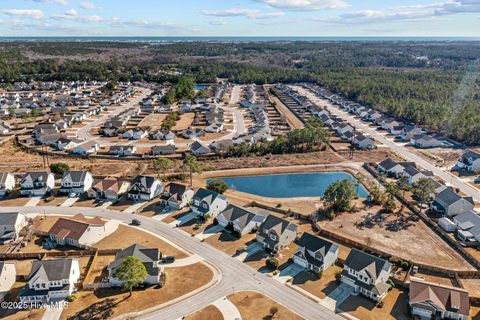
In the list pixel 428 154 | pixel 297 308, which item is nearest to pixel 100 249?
pixel 297 308

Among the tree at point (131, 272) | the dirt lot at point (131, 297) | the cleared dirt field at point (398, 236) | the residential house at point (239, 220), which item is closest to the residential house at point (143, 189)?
the residential house at point (239, 220)

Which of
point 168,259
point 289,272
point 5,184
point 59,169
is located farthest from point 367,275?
point 5,184

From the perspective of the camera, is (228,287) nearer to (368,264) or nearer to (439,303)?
(368,264)

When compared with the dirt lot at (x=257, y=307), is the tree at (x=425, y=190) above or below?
above

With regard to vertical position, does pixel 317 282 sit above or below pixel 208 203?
below

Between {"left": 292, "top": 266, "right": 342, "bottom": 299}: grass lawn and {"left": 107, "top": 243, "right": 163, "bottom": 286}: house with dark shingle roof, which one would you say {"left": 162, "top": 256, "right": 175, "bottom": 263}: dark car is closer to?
{"left": 107, "top": 243, "right": 163, "bottom": 286}: house with dark shingle roof

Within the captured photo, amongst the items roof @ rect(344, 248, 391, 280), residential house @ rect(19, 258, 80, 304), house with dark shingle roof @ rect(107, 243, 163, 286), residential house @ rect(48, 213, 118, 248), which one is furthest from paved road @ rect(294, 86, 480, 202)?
residential house @ rect(19, 258, 80, 304)

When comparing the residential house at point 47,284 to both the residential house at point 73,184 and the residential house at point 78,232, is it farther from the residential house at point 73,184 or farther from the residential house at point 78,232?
the residential house at point 73,184
